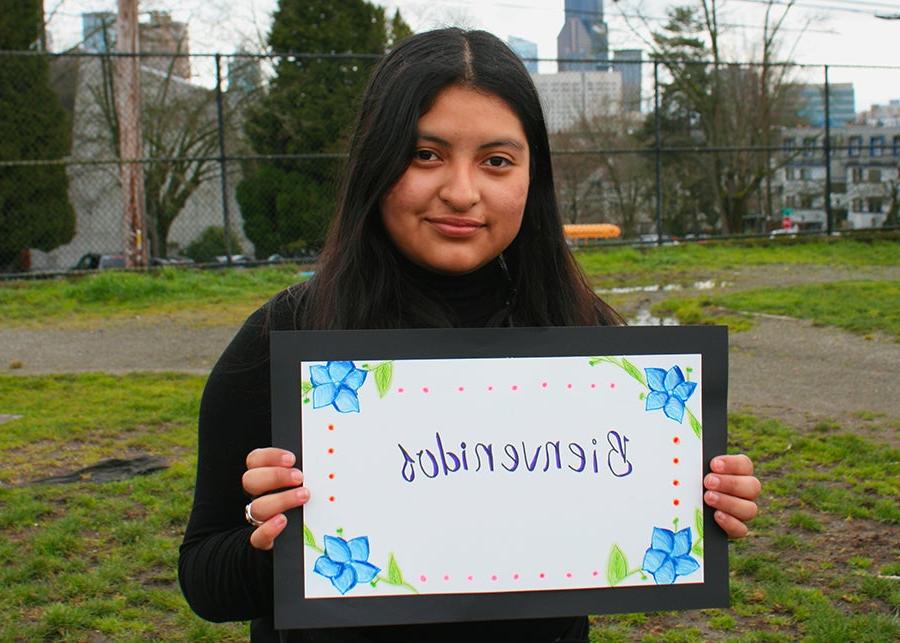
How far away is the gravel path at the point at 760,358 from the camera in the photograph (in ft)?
20.3

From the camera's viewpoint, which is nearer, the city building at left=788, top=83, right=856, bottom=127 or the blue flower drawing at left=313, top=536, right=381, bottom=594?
the blue flower drawing at left=313, top=536, right=381, bottom=594

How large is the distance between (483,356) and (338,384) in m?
0.21

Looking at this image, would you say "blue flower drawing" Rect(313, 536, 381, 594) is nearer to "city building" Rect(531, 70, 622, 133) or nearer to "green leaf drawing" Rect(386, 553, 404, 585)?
"green leaf drawing" Rect(386, 553, 404, 585)

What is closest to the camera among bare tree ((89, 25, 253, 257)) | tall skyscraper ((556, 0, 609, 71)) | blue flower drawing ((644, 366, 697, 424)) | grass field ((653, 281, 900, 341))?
blue flower drawing ((644, 366, 697, 424))

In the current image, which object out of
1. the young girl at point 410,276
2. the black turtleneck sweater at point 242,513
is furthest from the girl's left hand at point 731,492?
the black turtleneck sweater at point 242,513

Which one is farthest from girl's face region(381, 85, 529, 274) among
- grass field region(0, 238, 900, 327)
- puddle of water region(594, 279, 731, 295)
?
puddle of water region(594, 279, 731, 295)

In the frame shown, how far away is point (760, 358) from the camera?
24.5 feet

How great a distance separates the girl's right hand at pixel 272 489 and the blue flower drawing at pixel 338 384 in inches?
3.6

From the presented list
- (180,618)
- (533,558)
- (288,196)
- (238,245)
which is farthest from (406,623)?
(238,245)

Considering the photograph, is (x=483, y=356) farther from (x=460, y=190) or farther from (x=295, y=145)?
(x=295, y=145)

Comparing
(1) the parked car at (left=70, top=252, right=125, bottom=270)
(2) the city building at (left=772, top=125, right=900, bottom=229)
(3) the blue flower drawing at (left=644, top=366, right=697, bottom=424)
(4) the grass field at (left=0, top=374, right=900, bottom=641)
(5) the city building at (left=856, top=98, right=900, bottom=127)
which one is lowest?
(4) the grass field at (left=0, top=374, right=900, bottom=641)

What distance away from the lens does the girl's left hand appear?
4.93 ft

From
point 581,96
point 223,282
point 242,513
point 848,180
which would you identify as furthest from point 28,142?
point 242,513

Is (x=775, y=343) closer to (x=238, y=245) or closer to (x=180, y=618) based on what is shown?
(x=180, y=618)
